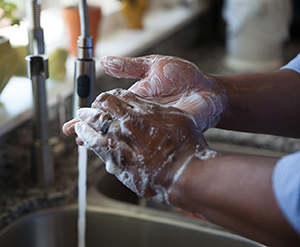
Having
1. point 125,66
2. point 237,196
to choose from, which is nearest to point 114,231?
point 125,66

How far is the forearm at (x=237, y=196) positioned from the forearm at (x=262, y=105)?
261 millimetres

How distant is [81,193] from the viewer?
0.89 meters

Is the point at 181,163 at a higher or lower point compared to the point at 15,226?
higher

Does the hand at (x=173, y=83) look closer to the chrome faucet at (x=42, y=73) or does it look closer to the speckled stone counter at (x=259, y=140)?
the chrome faucet at (x=42, y=73)

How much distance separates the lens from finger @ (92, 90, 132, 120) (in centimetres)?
59

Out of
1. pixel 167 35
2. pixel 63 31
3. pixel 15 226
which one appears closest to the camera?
pixel 15 226

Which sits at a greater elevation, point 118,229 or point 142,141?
point 142,141

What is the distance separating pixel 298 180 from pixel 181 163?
152 millimetres

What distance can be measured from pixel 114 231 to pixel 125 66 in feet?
1.29

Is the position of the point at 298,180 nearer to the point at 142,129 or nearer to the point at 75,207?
the point at 142,129

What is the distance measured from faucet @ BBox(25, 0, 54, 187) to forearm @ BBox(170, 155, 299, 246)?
44 cm

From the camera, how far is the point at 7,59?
92 cm

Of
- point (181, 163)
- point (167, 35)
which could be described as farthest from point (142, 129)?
point (167, 35)

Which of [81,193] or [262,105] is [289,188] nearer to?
[262,105]
